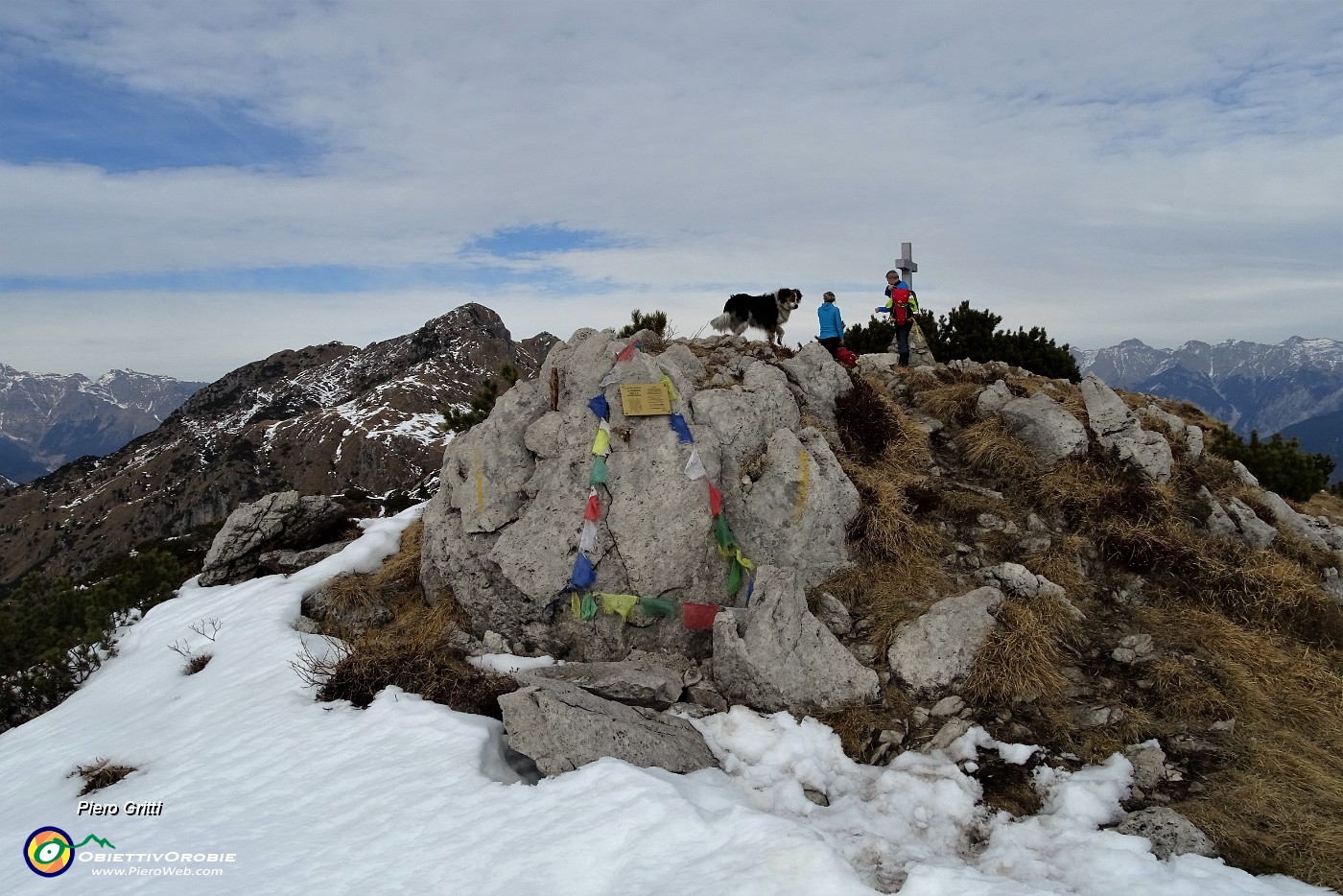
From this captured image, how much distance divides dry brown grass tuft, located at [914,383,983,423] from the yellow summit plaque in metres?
5.97

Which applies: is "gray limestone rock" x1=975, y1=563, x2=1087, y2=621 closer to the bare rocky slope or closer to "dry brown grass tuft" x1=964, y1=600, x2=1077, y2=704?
"dry brown grass tuft" x1=964, y1=600, x2=1077, y2=704

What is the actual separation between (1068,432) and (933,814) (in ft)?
24.6

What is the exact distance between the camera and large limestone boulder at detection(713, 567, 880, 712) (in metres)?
7.38

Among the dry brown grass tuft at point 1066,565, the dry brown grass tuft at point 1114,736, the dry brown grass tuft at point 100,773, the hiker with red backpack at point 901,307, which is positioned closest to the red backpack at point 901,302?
the hiker with red backpack at point 901,307

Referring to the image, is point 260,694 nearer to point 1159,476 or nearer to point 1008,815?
point 1008,815

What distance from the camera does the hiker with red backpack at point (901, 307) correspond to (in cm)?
1620

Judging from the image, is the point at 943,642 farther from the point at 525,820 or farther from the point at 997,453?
the point at 525,820

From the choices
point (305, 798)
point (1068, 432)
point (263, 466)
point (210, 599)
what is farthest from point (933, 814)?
point (263, 466)

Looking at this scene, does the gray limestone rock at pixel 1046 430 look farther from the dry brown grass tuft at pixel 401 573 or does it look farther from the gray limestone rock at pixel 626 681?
the dry brown grass tuft at pixel 401 573

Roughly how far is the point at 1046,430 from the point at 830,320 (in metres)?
5.41

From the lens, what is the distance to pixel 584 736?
6246mm

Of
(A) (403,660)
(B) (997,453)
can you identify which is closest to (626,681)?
(A) (403,660)

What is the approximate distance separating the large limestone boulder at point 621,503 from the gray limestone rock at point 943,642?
1.52 m

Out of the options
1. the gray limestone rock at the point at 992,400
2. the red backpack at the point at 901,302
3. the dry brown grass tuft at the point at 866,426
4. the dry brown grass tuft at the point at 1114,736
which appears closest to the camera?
the dry brown grass tuft at the point at 1114,736
